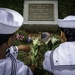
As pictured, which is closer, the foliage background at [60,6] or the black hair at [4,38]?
the black hair at [4,38]

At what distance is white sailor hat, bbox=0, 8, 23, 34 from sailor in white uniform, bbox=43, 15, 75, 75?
748 mm

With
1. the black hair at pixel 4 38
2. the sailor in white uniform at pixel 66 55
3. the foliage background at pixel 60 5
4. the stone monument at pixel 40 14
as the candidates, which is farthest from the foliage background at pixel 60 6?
the black hair at pixel 4 38

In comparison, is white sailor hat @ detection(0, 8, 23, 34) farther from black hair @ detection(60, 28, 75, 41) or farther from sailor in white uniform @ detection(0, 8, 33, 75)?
black hair @ detection(60, 28, 75, 41)

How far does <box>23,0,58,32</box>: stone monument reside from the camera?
5320mm

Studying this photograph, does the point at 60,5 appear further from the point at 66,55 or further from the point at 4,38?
the point at 4,38

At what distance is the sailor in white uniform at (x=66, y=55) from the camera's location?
126 inches

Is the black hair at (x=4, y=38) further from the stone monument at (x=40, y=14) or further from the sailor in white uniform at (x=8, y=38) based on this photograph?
the stone monument at (x=40, y=14)

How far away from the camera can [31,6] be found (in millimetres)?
5477

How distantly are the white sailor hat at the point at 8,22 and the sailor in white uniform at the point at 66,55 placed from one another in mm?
748

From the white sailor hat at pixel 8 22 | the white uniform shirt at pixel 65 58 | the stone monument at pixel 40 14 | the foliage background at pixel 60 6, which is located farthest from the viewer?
the foliage background at pixel 60 6

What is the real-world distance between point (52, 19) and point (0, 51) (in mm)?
Result: 2636

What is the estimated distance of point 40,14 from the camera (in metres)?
5.38

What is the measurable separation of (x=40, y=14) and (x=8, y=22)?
272cm

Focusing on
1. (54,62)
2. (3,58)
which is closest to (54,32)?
(54,62)
